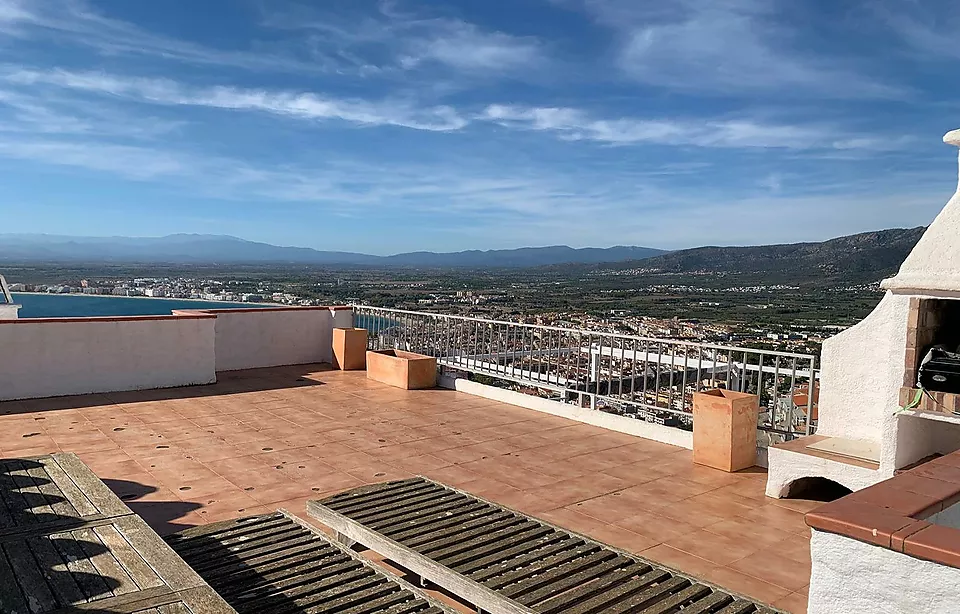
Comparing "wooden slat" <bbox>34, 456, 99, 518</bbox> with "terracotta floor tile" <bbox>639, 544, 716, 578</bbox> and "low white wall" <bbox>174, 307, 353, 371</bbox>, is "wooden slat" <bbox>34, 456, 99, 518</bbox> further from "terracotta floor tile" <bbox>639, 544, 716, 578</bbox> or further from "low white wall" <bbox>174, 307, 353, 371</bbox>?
"low white wall" <bbox>174, 307, 353, 371</bbox>

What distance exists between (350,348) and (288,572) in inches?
273

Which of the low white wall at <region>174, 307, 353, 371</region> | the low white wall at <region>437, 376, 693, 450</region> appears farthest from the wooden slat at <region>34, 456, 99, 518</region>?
the low white wall at <region>174, 307, 353, 371</region>

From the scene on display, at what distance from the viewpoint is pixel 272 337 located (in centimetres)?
971

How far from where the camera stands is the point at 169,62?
78.0 ft

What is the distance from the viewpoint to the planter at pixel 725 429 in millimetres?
5121

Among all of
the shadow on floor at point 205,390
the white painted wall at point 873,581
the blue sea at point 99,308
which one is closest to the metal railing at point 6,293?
the blue sea at point 99,308

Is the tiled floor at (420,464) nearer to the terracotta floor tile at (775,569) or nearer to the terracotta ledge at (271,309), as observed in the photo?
the terracotta floor tile at (775,569)

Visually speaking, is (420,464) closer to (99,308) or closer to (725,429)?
(725,429)

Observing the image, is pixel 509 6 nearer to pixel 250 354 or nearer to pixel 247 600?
pixel 250 354

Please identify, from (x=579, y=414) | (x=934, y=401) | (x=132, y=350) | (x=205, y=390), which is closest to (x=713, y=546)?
(x=934, y=401)

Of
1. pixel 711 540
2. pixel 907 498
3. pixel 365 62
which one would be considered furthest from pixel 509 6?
pixel 907 498

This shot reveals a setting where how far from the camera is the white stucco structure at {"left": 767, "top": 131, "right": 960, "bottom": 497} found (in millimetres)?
3424

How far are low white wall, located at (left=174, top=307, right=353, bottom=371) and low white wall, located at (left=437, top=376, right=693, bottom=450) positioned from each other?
8.29ft

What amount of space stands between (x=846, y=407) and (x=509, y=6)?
16.4 meters
